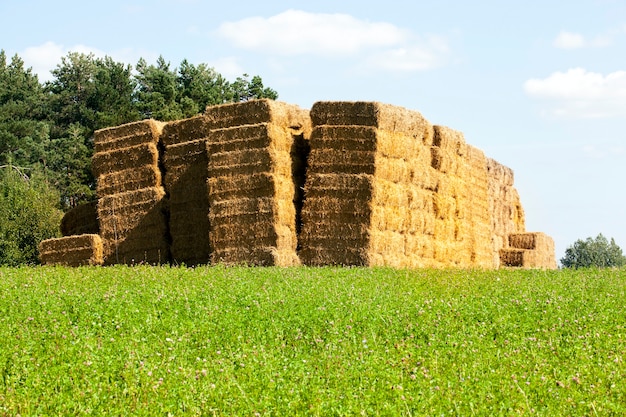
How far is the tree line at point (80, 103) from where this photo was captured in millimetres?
77000

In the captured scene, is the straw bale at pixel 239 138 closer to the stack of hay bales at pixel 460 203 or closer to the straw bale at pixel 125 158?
the straw bale at pixel 125 158

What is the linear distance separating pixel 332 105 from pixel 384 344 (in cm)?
1386

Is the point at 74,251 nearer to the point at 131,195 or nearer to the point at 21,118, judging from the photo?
the point at 131,195

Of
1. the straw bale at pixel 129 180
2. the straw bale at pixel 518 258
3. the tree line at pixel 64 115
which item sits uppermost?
the tree line at pixel 64 115

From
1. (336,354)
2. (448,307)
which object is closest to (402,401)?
(336,354)

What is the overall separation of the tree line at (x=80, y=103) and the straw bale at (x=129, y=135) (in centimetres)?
3964

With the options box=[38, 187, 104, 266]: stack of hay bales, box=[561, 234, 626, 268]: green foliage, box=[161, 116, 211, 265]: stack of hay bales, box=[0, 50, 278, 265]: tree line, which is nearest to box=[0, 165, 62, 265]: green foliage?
box=[0, 50, 278, 265]: tree line

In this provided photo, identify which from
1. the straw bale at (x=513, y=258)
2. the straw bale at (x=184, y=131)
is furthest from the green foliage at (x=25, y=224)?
the straw bale at (x=513, y=258)

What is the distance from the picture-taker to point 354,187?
27.5m

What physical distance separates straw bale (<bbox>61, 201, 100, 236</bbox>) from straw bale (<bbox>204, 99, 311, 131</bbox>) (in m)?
8.44

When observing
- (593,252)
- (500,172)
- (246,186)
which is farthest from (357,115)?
(593,252)

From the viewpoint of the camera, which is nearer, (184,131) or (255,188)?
(255,188)

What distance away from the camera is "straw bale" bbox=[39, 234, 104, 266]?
32500mm

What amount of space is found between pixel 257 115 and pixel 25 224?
37289 millimetres
